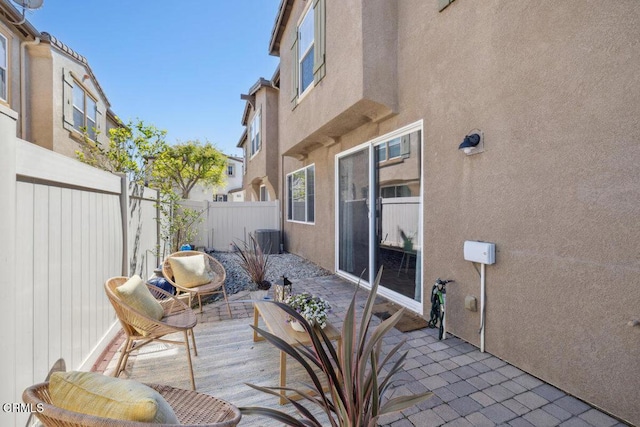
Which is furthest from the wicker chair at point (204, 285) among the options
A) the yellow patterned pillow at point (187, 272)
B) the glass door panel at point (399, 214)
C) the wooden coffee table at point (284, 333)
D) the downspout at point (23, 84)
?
the downspout at point (23, 84)

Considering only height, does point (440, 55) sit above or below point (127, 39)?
below

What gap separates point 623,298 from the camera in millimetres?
2059

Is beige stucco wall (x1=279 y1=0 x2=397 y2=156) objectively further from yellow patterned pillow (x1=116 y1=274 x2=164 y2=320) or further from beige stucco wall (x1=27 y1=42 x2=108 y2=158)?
beige stucco wall (x1=27 y1=42 x2=108 y2=158)

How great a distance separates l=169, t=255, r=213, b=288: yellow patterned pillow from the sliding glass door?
8.34 ft

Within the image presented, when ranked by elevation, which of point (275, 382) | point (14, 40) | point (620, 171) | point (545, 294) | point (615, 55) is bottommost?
point (275, 382)

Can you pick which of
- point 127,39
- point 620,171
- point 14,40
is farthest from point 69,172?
point 127,39

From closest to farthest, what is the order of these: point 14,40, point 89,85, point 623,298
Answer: point 623,298
point 14,40
point 89,85

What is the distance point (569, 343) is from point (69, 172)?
418 cm

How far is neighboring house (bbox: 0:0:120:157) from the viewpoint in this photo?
699 centimetres

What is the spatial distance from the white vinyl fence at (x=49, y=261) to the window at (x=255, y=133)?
8.32 metres

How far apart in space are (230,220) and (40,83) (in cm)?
603

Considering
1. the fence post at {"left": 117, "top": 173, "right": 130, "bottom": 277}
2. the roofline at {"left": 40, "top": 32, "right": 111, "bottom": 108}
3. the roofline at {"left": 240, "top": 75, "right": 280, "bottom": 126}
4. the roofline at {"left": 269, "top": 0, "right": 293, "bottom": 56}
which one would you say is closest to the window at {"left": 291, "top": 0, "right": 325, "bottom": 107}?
the roofline at {"left": 269, "top": 0, "right": 293, "bottom": 56}

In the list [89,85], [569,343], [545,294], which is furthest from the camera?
[89,85]

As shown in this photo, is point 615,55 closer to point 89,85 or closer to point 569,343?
point 569,343
